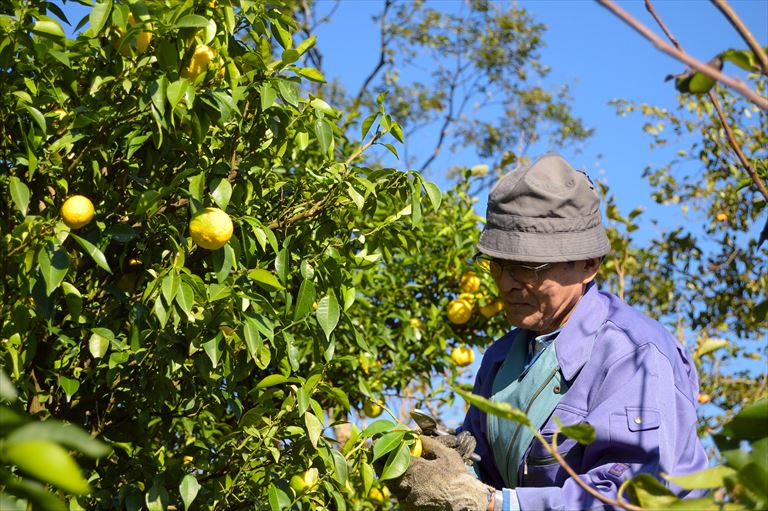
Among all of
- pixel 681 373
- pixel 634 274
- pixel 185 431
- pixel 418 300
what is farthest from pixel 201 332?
pixel 634 274

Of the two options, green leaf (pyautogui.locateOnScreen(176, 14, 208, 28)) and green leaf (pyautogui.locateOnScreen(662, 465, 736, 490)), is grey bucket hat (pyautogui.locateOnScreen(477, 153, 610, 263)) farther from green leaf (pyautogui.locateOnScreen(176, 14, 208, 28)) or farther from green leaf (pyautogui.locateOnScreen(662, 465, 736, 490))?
green leaf (pyautogui.locateOnScreen(662, 465, 736, 490))

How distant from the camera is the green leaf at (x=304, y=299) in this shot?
1952mm

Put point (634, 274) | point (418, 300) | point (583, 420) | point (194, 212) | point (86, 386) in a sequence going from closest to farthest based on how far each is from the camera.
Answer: point (194, 212) < point (583, 420) < point (86, 386) < point (418, 300) < point (634, 274)

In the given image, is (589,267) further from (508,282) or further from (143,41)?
(143,41)

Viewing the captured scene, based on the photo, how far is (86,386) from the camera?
2268 mm

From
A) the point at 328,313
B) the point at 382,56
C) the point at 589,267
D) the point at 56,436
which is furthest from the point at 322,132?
the point at 382,56

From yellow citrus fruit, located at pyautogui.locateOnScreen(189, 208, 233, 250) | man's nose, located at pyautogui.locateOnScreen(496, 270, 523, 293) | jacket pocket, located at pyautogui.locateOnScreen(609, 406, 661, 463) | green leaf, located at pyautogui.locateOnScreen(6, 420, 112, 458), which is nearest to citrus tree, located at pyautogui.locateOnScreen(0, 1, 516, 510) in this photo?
yellow citrus fruit, located at pyautogui.locateOnScreen(189, 208, 233, 250)

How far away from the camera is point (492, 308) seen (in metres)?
3.45

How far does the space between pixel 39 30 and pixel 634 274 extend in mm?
5248

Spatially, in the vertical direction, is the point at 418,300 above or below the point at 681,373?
above

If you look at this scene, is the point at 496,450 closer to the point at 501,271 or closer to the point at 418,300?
the point at 501,271

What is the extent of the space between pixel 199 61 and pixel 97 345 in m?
0.69

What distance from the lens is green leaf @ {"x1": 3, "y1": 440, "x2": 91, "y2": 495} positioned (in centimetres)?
58

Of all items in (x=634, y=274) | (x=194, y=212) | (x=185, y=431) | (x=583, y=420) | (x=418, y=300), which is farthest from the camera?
(x=634, y=274)
